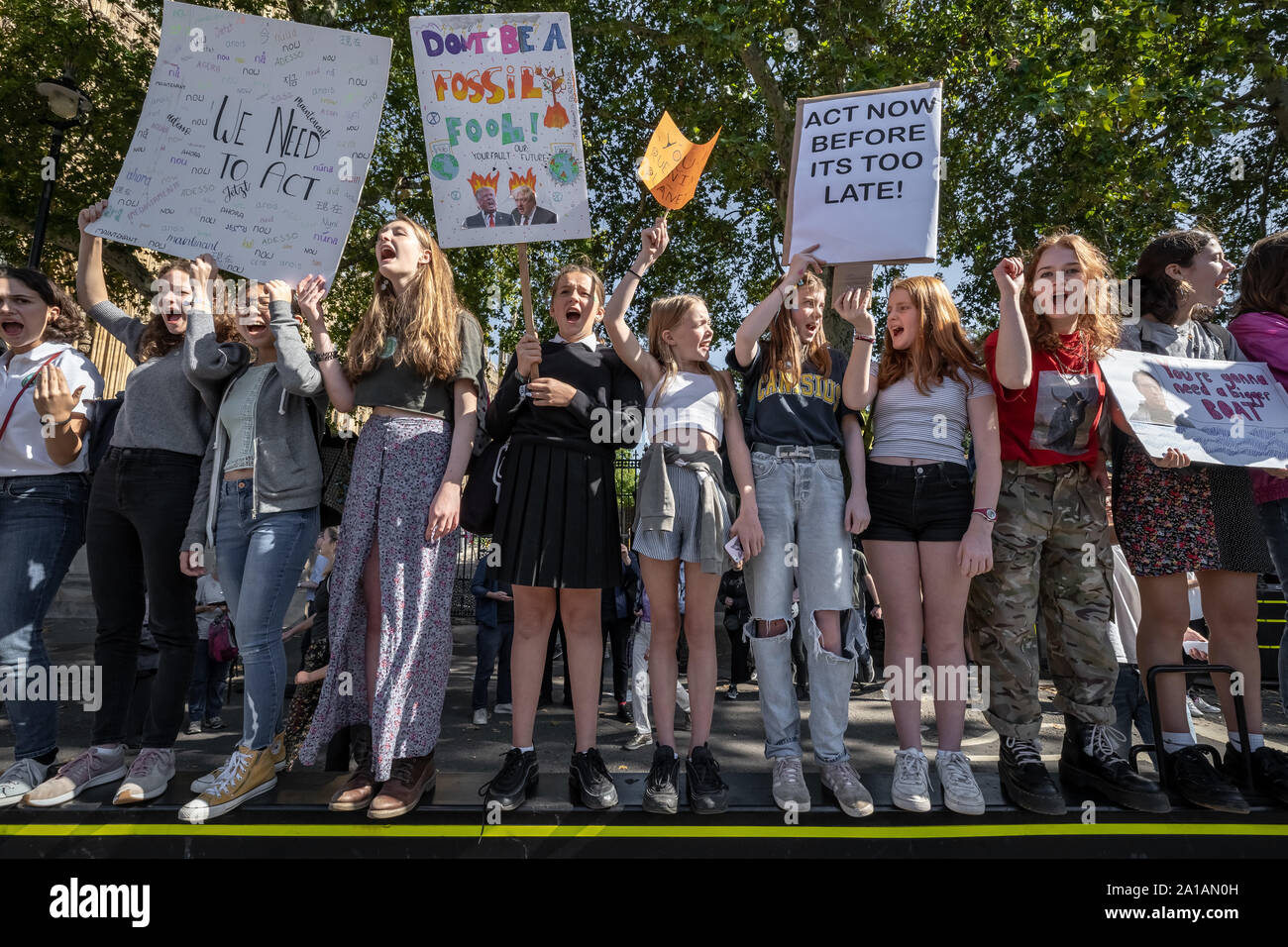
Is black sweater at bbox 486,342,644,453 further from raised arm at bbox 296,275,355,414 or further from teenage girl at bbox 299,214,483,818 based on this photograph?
raised arm at bbox 296,275,355,414

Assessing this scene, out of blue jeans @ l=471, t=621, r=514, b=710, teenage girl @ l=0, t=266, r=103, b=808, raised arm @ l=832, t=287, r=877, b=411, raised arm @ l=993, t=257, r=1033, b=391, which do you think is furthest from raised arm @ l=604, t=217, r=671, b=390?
blue jeans @ l=471, t=621, r=514, b=710

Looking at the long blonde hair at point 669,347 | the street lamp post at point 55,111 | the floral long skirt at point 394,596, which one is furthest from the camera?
the street lamp post at point 55,111

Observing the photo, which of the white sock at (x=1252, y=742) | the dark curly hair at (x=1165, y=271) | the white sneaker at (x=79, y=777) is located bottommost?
the white sneaker at (x=79, y=777)

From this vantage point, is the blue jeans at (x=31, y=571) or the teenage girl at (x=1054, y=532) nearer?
the teenage girl at (x=1054, y=532)

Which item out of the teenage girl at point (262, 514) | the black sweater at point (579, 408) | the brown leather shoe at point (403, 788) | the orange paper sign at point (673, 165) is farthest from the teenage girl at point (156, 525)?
the orange paper sign at point (673, 165)

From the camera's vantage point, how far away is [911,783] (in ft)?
9.45

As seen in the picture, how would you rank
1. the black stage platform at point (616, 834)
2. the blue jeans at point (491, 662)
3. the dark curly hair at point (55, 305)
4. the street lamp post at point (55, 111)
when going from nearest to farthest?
the black stage platform at point (616, 834), the dark curly hair at point (55, 305), the blue jeans at point (491, 662), the street lamp post at point (55, 111)

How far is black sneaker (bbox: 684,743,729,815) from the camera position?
9.15 feet

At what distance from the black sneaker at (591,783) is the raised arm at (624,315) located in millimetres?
1547

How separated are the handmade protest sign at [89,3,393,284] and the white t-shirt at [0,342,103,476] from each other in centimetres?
62

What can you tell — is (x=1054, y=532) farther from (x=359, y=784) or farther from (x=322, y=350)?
(x=322, y=350)

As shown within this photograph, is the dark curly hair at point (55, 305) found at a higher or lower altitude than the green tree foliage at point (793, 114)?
lower

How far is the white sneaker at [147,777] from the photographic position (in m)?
2.84

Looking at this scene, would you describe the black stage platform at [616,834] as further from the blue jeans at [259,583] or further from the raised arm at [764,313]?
the raised arm at [764,313]
